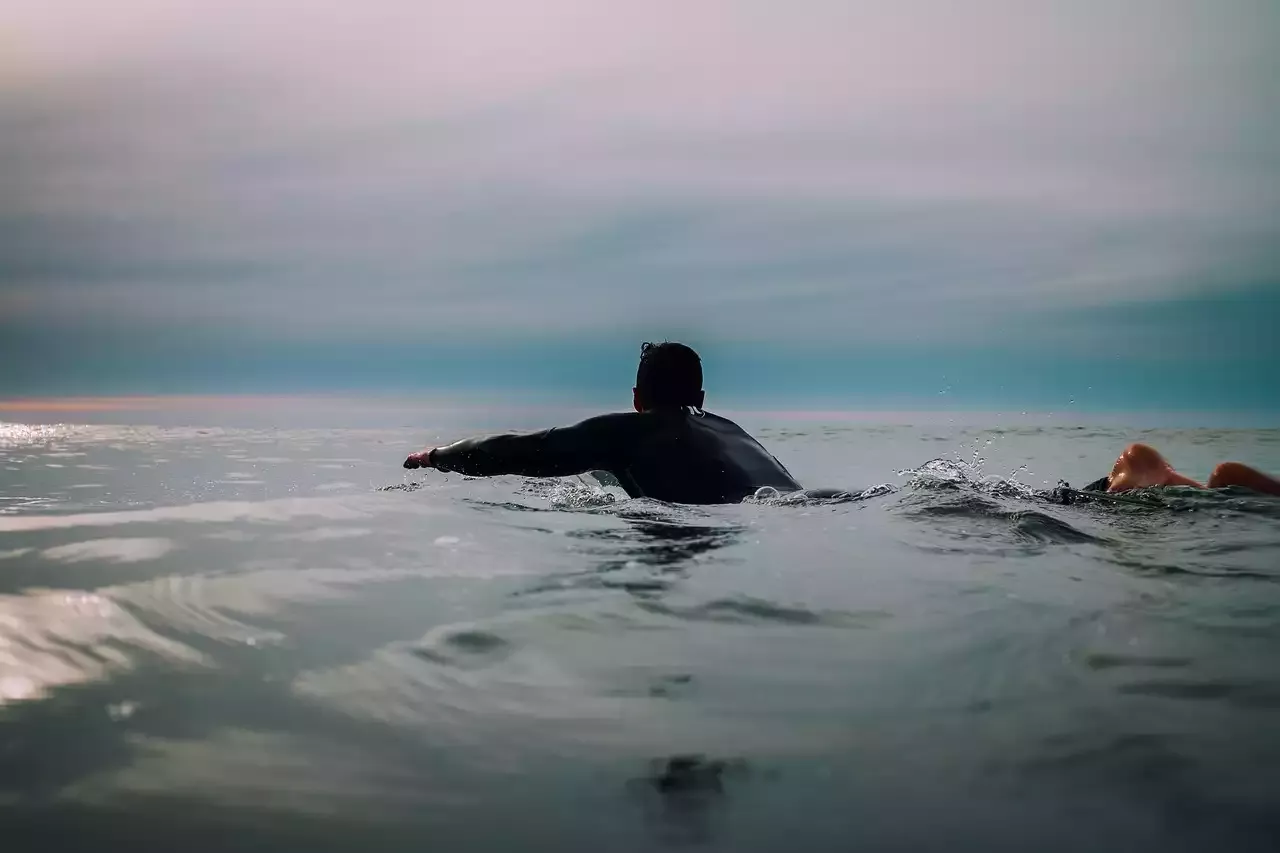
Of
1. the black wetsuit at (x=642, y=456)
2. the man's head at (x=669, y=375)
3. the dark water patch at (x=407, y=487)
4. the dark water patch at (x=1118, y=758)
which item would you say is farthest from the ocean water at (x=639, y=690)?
the dark water patch at (x=407, y=487)

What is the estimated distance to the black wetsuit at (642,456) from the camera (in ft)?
18.9

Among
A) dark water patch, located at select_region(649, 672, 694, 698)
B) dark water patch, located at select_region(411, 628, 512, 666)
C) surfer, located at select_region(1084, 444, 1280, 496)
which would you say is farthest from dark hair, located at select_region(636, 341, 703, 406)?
dark water patch, located at select_region(649, 672, 694, 698)

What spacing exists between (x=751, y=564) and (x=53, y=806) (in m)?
2.83

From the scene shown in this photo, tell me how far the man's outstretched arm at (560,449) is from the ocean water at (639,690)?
47.5 inches

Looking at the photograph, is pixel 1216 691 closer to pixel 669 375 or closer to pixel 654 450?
pixel 654 450

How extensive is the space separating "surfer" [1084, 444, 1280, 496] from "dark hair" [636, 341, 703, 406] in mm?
3016

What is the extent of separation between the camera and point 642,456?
584 cm

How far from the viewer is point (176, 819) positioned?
4.96 ft

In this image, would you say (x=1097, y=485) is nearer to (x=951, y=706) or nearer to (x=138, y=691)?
(x=951, y=706)

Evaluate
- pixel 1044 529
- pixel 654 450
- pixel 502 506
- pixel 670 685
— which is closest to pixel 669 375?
pixel 654 450

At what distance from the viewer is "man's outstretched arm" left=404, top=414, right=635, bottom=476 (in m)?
5.76

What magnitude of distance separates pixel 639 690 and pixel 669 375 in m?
4.01

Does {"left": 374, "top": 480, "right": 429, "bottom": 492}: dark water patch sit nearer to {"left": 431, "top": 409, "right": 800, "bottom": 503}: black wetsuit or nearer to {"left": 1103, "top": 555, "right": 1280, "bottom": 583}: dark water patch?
{"left": 431, "top": 409, "right": 800, "bottom": 503}: black wetsuit

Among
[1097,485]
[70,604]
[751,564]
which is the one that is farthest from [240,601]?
[1097,485]
